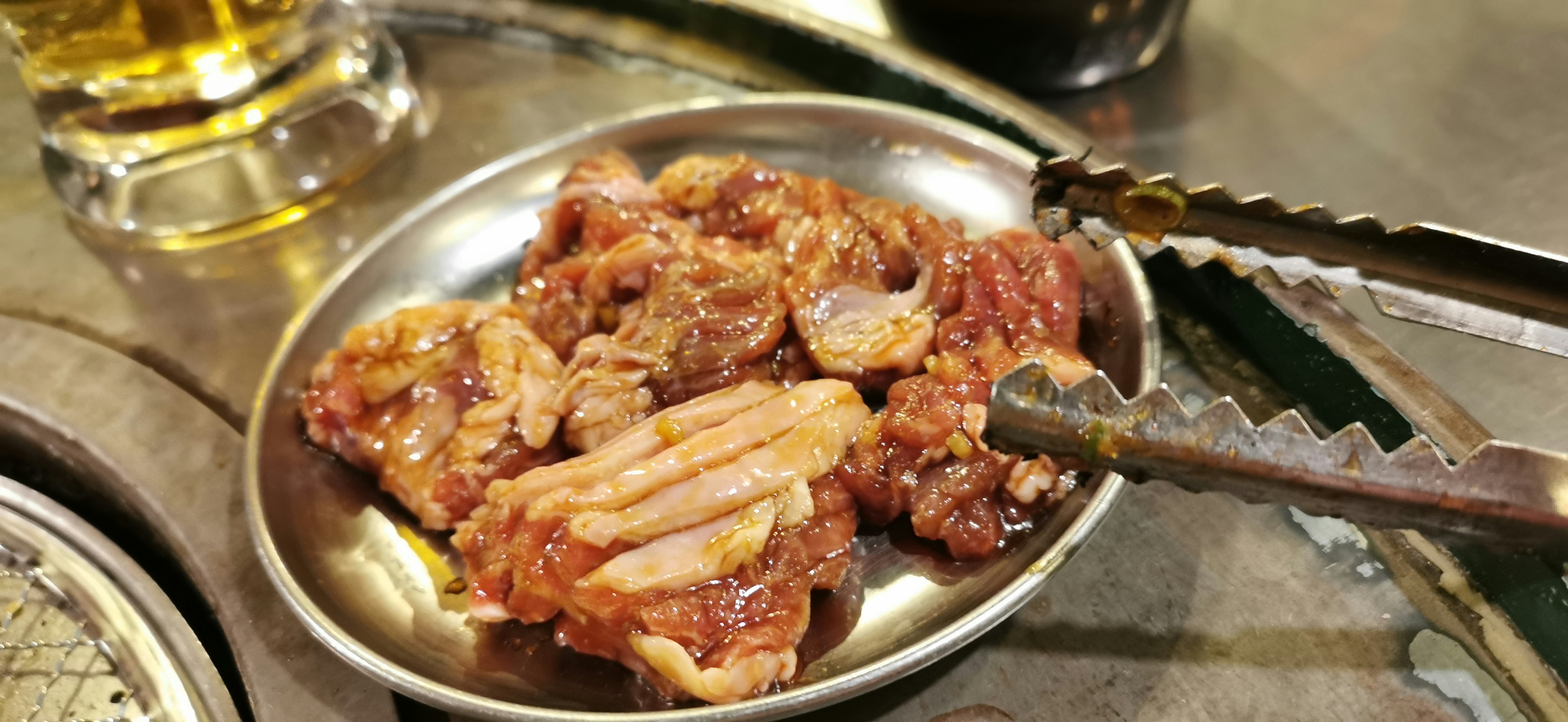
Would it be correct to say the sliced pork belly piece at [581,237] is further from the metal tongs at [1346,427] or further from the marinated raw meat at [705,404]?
the metal tongs at [1346,427]

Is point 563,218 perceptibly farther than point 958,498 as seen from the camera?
Yes

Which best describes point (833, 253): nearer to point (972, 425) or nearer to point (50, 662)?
point (972, 425)

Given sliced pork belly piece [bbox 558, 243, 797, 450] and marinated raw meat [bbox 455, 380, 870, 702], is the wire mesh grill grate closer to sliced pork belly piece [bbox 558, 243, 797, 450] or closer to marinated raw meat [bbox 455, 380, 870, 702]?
marinated raw meat [bbox 455, 380, 870, 702]

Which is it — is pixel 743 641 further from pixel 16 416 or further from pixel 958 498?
pixel 16 416

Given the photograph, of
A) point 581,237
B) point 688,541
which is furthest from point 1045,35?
point 688,541

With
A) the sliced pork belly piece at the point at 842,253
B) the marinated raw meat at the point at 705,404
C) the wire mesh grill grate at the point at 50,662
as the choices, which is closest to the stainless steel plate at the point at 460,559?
the marinated raw meat at the point at 705,404

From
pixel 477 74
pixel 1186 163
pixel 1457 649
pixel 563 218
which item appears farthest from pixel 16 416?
pixel 1186 163

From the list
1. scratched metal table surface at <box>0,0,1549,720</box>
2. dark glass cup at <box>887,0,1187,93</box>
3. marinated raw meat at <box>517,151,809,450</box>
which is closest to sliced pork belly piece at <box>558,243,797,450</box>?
marinated raw meat at <box>517,151,809,450</box>
